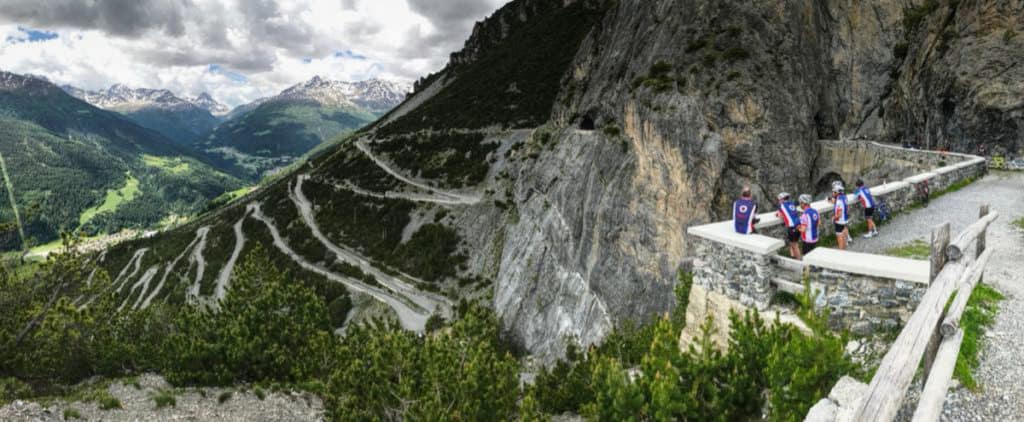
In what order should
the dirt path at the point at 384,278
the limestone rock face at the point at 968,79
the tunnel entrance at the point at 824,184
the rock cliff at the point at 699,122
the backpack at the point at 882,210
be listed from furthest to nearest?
the dirt path at the point at 384,278
the tunnel entrance at the point at 824,184
the rock cliff at the point at 699,122
the limestone rock face at the point at 968,79
the backpack at the point at 882,210

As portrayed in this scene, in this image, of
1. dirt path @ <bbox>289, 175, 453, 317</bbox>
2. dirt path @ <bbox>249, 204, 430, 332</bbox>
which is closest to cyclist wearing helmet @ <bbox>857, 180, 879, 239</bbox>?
dirt path @ <bbox>249, 204, 430, 332</bbox>

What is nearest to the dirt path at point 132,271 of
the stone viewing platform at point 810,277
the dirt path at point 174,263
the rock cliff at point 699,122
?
the dirt path at point 174,263

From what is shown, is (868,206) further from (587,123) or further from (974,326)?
(587,123)

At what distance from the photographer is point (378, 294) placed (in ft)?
200

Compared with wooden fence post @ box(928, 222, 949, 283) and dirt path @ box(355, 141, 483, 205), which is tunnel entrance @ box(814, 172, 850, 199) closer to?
wooden fence post @ box(928, 222, 949, 283)

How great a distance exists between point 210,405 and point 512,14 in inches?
6375

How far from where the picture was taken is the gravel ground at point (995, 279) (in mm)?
5469

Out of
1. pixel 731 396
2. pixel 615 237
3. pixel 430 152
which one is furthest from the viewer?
pixel 430 152

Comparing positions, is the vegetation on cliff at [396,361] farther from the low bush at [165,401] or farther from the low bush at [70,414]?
the low bush at [70,414]

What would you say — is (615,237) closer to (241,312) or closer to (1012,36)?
(241,312)

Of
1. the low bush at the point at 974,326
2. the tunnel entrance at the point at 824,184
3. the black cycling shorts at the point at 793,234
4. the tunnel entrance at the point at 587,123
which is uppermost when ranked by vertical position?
the tunnel entrance at the point at 587,123

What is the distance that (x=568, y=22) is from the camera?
127375 mm

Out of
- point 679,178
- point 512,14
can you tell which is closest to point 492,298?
point 679,178

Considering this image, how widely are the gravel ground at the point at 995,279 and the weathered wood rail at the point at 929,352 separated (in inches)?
28.1
